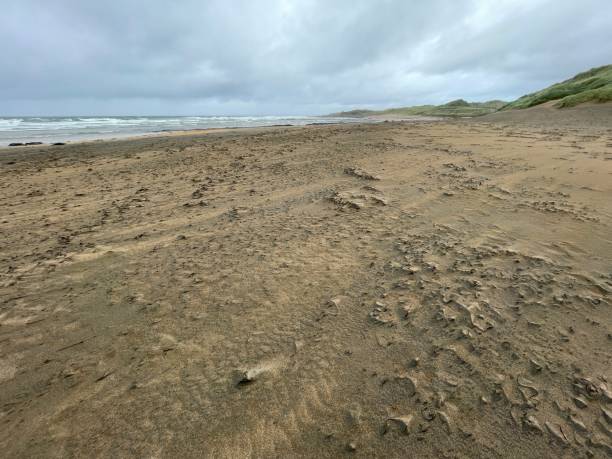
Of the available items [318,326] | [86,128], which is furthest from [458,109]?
[318,326]

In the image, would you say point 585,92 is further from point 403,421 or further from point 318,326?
point 403,421

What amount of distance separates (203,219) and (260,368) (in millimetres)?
3009

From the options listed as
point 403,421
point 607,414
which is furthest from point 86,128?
point 607,414

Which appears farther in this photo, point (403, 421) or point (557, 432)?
point (403, 421)

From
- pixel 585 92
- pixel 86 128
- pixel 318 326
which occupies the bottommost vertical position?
pixel 86 128

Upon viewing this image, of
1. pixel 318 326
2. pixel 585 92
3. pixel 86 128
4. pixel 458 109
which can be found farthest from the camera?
pixel 458 109

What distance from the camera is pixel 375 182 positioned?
18.6ft

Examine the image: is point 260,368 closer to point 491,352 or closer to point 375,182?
point 491,352

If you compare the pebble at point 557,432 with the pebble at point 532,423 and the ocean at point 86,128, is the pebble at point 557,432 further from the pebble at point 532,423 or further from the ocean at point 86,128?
the ocean at point 86,128

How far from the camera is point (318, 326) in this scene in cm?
237

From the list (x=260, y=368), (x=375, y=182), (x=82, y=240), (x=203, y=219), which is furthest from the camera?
(x=375, y=182)

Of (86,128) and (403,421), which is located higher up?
(403,421)

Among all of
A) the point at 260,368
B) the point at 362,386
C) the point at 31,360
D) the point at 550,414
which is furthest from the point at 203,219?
the point at 550,414

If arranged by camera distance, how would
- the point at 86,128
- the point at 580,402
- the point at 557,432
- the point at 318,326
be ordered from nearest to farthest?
the point at 557,432 < the point at 580,402 < the point at 318,326 < the point at 86,128
